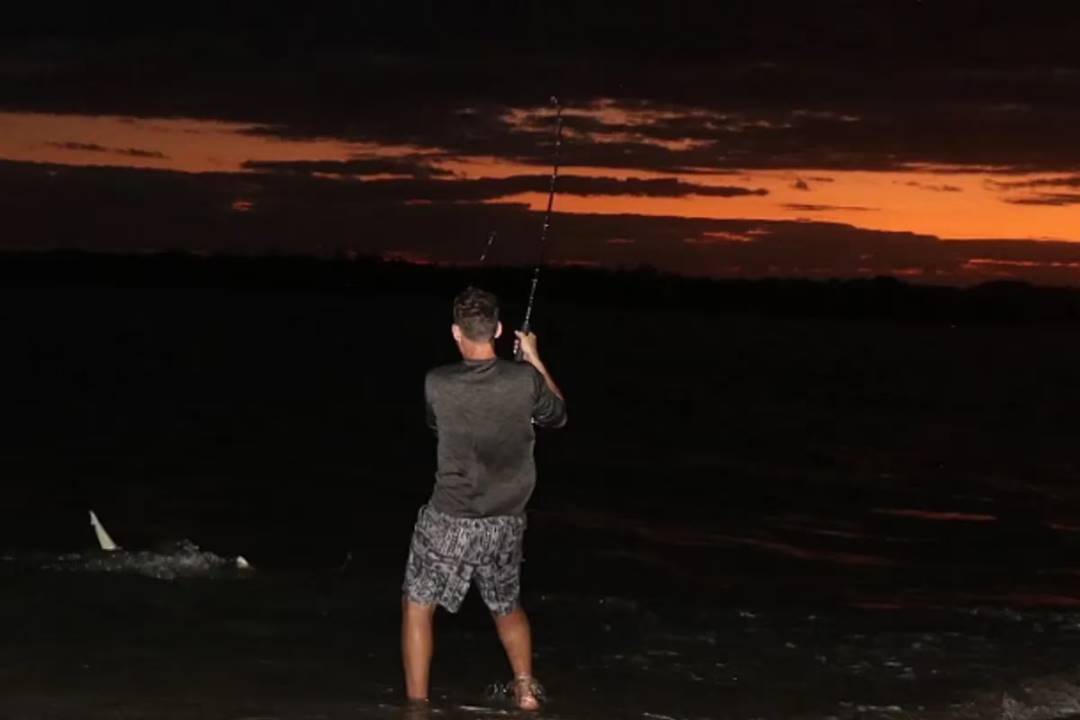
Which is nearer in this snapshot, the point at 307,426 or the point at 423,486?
the point at 423,486

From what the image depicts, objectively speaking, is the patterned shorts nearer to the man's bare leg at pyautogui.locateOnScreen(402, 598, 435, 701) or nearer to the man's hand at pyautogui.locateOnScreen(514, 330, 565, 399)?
the man's bare leg at pyautogui.locateOnScreen(402, 598, 435, 701)

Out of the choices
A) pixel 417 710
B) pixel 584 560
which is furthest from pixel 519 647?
pixel 584 560

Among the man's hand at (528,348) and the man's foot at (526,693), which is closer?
the man's hand at (528,348)

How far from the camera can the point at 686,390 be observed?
49.2m

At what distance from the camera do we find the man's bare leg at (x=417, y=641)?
24.5ft

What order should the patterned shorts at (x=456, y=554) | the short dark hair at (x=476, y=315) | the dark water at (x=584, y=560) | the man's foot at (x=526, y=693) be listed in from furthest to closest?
the dark water at (x=584, y=560) → the man's foot at (x=526, y=693) → the patterned shorts at (x=456, y=554) → the short dark hair at (x=476, y=315)

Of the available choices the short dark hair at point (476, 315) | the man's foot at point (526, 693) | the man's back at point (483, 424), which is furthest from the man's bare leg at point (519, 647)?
the short dark hair at point (476, 315)

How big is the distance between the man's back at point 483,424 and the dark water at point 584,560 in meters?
1.26

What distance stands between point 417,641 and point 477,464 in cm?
81

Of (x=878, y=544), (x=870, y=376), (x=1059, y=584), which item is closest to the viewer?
(x=1059, y=584)

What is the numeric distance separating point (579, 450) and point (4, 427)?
29.0 ft

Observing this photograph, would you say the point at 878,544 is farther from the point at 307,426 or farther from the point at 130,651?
the point at 307,426

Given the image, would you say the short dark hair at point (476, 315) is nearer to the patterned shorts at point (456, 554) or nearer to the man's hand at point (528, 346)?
the man's hand at point (528, 346)

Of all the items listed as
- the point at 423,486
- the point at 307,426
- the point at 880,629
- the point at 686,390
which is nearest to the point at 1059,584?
the point at 880,629
